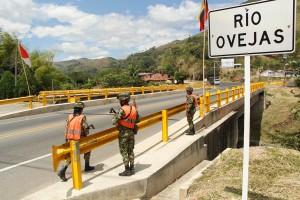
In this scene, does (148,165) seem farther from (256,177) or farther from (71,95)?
(71,95)

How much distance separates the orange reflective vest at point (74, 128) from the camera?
579 cm

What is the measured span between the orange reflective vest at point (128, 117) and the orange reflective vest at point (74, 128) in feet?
2.42

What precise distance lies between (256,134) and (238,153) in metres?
30.4

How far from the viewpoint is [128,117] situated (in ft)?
19.5

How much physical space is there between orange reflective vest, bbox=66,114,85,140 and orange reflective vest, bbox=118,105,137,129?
74 cm

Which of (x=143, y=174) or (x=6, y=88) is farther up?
(x=6, y=88)

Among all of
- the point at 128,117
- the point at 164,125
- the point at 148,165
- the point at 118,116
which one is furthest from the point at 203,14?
the point at 118,116

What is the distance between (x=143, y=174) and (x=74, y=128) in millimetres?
1551

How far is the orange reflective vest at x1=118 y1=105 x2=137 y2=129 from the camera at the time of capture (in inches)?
234

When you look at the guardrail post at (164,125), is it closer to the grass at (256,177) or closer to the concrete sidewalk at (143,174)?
the concrete sidewalk at (143,174)

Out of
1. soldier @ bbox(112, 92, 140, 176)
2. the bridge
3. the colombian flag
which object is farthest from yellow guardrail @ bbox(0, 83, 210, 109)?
soldier @ bbox(112, 92, 140, 176)

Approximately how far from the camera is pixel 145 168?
6.50m

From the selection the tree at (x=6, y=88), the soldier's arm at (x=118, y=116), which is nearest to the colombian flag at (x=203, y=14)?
the soldier's arm at (x=118, y=116)

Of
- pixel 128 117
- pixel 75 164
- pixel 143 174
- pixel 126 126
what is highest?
pixel 128 117
